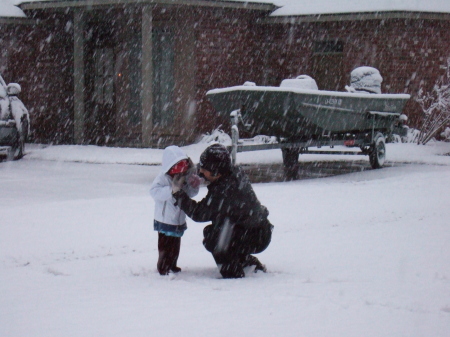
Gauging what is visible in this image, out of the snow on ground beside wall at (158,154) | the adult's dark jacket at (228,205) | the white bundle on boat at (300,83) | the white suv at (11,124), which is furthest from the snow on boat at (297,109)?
the adult's dark jacket at (228,205)

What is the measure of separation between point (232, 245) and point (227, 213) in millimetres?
226

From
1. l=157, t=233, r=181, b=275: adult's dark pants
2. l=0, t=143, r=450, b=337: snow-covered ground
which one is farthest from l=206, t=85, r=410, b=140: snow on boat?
l=157, t=233, r=181, b=275: adult's dark pants

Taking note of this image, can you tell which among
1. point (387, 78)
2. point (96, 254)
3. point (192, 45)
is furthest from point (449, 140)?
point (96, 254)

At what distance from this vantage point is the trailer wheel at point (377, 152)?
1266 cm

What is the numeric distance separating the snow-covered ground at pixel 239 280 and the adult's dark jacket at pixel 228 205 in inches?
15.9

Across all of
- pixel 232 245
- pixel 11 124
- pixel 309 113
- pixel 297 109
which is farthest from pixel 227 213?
pixel 11 124

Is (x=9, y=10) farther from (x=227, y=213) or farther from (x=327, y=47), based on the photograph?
(x=227, y=213)

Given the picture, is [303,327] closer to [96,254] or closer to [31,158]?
[96,254]

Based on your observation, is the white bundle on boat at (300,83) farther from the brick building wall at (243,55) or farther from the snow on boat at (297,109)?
the brick building wall at (243,55)

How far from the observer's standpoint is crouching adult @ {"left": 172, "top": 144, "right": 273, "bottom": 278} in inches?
184

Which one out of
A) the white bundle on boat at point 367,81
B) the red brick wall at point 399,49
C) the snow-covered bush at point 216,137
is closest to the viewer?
the white bundle on boat at point 367,81

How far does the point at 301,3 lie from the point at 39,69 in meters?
7.43

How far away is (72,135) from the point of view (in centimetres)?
1911

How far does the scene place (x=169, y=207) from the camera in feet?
15.6
